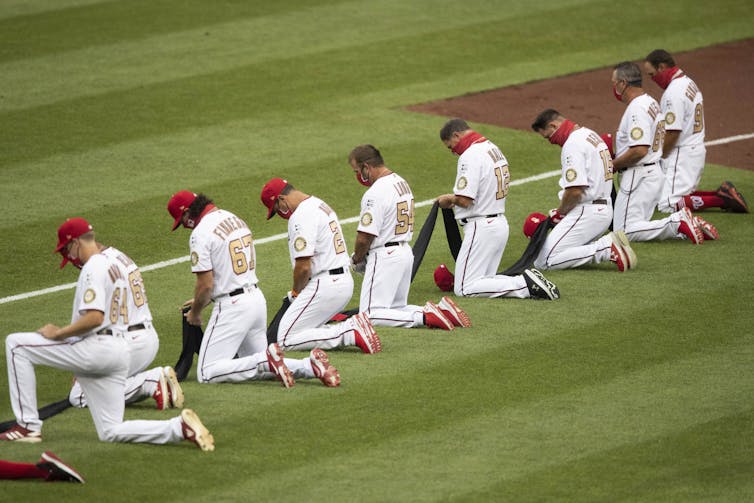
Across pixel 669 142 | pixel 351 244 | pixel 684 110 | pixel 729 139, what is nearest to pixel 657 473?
pixel 351 244

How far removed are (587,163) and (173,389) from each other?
5136 millimetres

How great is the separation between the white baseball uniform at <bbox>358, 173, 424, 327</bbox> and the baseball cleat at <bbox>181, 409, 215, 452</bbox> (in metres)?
3.01

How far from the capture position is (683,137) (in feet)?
48.6

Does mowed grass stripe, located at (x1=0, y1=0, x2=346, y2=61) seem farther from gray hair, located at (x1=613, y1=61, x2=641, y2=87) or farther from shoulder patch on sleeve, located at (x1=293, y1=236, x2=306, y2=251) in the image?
shoulder patch on sleeve, located at (x1=293, y1=236, x2=306, y2=251)

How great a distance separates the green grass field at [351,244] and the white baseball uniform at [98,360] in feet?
0.59

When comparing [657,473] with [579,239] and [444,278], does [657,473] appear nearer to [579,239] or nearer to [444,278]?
[444,278]

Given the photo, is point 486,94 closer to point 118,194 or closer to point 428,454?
point 118,194

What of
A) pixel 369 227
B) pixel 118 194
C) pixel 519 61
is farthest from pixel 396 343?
pixel 519 61

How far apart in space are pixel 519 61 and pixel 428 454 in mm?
12693

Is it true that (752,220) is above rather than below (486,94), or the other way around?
below

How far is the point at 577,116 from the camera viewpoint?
18234mm

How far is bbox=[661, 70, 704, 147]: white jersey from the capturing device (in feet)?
48.0

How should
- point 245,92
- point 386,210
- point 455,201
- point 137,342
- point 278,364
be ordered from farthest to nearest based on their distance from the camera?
point 245,92
point 455,201
point 386,210
point 278,364
point 137,342

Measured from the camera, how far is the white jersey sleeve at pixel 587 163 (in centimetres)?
1280
